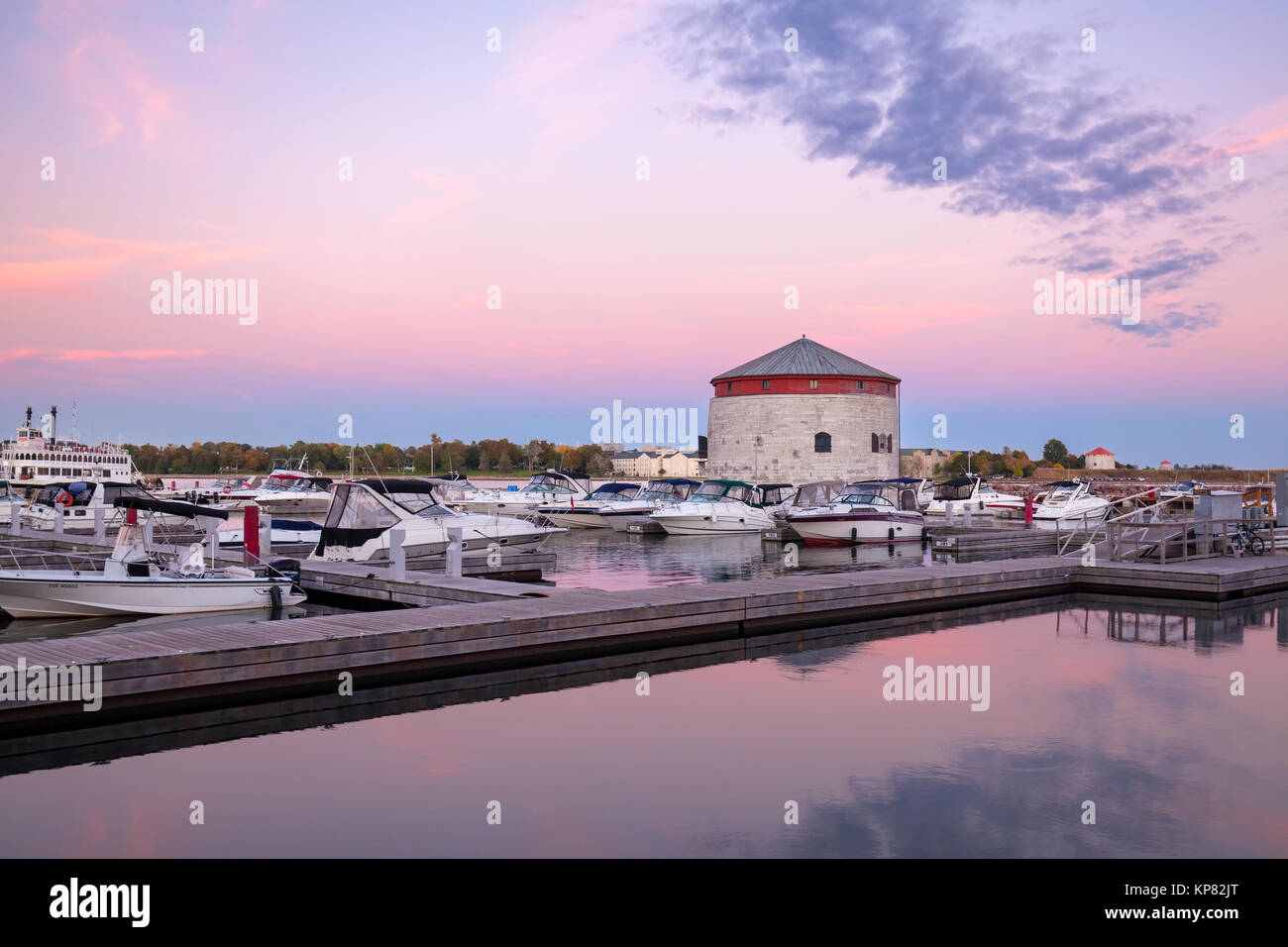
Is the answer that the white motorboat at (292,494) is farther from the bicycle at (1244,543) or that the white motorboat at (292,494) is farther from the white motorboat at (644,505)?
the bicycle at (1244,543)

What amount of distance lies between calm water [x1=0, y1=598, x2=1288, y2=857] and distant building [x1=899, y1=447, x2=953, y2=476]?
83226mm

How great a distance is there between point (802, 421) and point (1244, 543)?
37.0 m

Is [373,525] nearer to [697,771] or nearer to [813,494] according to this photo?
[697,771]

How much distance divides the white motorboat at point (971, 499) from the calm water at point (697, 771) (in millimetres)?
33061

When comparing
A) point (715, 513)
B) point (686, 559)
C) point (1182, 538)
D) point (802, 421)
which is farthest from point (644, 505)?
point (802, 421)

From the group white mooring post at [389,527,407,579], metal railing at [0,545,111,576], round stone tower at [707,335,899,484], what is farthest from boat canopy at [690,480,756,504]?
round stone tower at [707,335,899,484]

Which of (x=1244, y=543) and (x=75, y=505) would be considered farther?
(x=75, y=505)

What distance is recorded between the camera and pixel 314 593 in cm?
1697

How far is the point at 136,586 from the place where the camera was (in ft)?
45.3

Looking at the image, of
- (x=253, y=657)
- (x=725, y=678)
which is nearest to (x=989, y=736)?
(x=725, y=678)

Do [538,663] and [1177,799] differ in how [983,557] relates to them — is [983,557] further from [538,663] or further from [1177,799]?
[1177,799]

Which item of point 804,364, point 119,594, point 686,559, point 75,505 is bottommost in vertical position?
point 686,559
